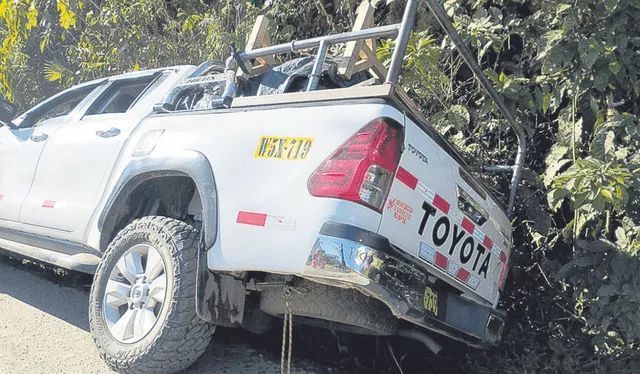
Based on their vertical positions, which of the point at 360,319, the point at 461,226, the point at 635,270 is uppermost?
the point at 635,270

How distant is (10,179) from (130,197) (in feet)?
5.76

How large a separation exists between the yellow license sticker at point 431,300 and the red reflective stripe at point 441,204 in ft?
1.26

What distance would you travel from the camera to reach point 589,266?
12.8ft

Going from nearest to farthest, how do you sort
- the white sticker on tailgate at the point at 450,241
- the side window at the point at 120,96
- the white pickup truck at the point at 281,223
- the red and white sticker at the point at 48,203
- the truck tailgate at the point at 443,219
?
the white pickup truck at the point at 281,223, the truck tailgate at the point at 443,219, the white sticker on tailgate at the point at 450,241, the red and white sticker at the point at 48,203, the side window at the point at 120,96

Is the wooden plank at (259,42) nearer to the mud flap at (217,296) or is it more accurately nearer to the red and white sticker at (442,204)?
the mud flap at (217,296)

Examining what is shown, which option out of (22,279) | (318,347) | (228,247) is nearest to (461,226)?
(228,247)

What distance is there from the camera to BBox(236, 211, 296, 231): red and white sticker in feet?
8.44

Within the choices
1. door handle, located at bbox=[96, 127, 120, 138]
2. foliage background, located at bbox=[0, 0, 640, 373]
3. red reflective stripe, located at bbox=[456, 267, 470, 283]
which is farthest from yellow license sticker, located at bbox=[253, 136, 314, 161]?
foliage background, located at bbox=[0, 0, 640, 373]

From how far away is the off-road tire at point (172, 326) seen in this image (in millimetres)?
2865

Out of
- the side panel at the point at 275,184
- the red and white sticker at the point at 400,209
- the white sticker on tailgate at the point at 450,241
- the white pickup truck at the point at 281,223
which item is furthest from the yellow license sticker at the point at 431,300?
the side panel at the point at 275,184

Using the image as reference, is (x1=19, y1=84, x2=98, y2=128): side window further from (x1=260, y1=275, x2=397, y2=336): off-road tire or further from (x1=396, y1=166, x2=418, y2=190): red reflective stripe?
(x1=396, y1=166, x2=418, y2=190): red reflective stripe

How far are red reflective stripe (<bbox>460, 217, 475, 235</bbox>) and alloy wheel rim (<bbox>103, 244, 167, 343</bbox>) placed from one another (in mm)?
1546

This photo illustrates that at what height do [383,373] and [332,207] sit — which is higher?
[332,207]

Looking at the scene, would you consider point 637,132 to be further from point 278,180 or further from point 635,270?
point 278,180
